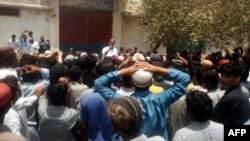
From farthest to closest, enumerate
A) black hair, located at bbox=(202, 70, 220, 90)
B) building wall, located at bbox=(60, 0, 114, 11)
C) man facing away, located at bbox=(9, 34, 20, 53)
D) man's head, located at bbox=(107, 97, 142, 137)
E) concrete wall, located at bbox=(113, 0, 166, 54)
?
concrete wall, located at bbox=(113, 0, 166, 54) < building wall, located at bbox=(60, 0, 114, 11) < man facing away, located at bbox=(9, 34, 20, 53) < black hair, located at bbox=(202, 70, 220, 90) < man's head, located at bbox=(107, 97, 142, 137)

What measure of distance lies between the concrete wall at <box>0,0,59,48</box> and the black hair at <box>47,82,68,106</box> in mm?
18006

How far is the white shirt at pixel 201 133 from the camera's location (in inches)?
139

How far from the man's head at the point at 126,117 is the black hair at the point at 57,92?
51.8 inches

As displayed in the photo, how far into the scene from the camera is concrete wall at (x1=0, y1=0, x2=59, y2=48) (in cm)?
2191

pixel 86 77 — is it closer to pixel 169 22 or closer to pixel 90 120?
pixel 90 120

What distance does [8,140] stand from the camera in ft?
10.0

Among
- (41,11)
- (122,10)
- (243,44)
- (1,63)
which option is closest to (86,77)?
(1,63)

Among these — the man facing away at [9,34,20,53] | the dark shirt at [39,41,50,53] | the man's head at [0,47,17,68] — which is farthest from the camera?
the dark shirt at [39,41,50,53]

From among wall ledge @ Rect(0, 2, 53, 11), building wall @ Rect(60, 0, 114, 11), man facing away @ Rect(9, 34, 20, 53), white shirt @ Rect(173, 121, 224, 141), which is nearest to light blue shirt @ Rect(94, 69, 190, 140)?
white shirt @ Rect(173, 121, 224, 141)

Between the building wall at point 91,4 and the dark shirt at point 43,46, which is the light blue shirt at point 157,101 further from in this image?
the building wall at point 91,4

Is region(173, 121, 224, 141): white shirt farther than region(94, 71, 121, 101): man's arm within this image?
No

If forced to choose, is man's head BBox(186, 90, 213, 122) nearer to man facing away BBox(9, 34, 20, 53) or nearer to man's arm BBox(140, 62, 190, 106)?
man's arm BBox(140, 62, 190, 106)

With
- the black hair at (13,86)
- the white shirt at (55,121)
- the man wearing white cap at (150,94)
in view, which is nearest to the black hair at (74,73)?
the white shirt at (55,121)

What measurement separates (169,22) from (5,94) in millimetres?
18811
